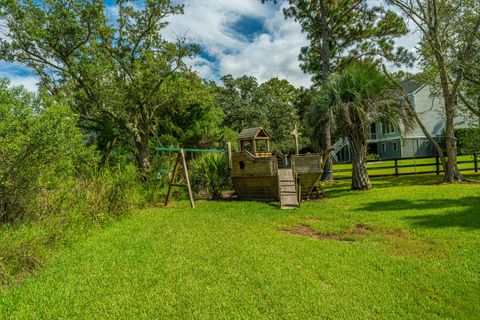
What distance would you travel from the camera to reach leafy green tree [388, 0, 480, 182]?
1303 cm

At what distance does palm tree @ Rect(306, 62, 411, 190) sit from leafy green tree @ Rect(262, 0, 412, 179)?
2.72 m

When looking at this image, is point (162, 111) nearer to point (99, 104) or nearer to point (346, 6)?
point (99, 104)

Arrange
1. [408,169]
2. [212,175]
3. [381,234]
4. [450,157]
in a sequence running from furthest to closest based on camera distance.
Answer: [408,169] → [450,157] → [212,175] → [381,234]

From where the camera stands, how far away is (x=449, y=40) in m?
14.6

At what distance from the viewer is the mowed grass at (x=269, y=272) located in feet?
9.94

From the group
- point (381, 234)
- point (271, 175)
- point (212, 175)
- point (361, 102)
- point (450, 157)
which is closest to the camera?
point (381, 234)

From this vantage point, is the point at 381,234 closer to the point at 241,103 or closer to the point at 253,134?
the point at 253,134

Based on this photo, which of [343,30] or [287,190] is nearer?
[287,190]

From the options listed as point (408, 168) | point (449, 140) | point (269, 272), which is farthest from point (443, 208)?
point (408, 168)

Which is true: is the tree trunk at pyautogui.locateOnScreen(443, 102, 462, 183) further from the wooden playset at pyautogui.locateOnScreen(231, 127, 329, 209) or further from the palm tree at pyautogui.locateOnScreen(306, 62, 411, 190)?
the wooden playset at pyautogui.locateOnScreen(231, 127, 329, 209)

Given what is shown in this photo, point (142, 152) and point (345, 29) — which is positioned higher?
point (345, 29)

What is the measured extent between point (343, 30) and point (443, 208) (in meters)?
12.1

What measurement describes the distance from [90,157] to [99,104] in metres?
5.62

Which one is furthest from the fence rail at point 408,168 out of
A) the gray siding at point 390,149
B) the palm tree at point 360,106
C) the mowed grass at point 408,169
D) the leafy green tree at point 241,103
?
the gray siding at point 390,149
